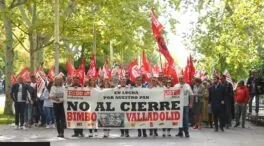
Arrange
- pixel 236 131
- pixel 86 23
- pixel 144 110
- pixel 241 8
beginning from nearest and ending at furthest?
pixel 144 110 → pixel 236 131 → pixel 241 8 → pixel 86 23

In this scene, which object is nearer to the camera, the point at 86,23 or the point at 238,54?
the point at 86,23

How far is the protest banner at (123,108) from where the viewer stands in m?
18.8

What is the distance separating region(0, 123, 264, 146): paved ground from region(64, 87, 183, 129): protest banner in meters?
0.45

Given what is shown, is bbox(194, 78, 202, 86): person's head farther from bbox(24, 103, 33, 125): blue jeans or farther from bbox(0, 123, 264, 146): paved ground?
bbox(24, 103, 33, 125): blue jeans

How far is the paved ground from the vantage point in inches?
662

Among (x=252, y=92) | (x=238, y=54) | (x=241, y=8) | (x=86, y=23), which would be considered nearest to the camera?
(x=252, y=92)

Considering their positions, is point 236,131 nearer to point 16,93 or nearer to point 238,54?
point 16,93

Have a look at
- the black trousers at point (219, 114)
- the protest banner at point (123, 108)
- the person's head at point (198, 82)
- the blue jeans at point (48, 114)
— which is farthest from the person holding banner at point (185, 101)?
the blue jeans at point (48, 114)

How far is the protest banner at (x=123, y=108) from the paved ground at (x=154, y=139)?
452mm

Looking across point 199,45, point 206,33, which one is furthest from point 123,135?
point 199,45

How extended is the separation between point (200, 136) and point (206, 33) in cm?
2397

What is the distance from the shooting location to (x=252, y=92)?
84.9ft

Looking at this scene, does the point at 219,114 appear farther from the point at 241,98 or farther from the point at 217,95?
the point at 241,98

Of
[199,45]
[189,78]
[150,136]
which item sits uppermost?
[199,45]
